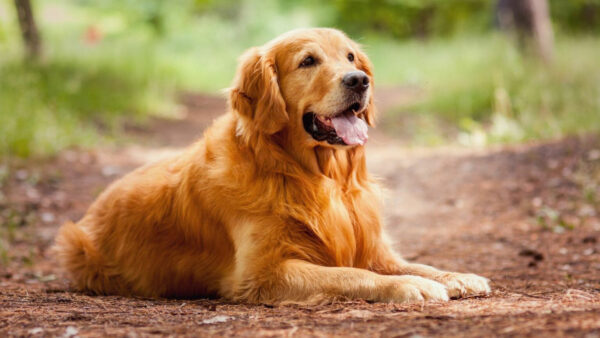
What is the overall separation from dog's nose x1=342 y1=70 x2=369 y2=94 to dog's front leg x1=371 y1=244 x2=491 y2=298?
3.09ft

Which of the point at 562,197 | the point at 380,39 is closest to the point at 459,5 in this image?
the point at 380,39

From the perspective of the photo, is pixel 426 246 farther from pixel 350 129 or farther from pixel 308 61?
pixel 308 61

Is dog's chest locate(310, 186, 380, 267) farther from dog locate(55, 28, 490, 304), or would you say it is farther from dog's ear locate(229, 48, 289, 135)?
dog's ear locate(229, 48, 289, 135)

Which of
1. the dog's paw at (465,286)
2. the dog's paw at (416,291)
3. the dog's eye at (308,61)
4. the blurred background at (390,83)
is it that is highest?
the blurred background at (390,83)

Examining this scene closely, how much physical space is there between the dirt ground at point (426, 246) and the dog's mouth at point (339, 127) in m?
0.41

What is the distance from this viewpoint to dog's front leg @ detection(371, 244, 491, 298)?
3.03 m

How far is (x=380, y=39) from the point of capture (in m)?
24.7

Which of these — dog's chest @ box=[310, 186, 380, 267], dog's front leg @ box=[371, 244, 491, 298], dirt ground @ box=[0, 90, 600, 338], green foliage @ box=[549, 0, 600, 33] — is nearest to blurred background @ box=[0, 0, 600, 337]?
dirt ground @ box=[0, 90, 600, 338]

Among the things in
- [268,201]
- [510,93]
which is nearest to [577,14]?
A: [510,93]

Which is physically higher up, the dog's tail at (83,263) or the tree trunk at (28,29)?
the tree trunk at (28,29)

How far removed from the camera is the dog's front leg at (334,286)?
2771 millimetres

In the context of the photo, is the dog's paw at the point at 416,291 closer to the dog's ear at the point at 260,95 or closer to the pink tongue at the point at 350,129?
the pink tongue at the point at 350,129

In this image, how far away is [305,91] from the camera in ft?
11.1

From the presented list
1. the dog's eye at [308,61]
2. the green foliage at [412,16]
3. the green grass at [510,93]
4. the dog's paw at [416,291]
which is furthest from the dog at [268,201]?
the green foliage at [412,16]
